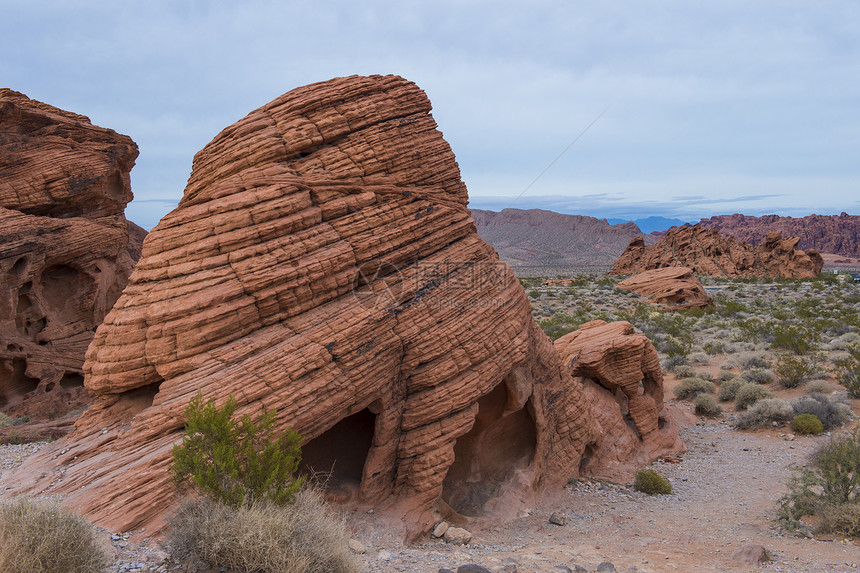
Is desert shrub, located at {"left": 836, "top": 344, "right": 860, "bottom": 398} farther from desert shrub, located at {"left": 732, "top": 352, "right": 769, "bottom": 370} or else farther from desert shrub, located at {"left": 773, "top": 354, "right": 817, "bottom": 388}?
desert shrub, located at {"left": 732, "top": 352, "right": 769, "bottom": 370}

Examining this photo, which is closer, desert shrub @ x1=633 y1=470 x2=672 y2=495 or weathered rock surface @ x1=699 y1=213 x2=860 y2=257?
desert shrub @ x1=633 y1=470 x2=672 y2=495

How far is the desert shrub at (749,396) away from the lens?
17.3 metres

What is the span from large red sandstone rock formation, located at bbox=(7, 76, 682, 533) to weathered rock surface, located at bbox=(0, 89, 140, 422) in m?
13.1

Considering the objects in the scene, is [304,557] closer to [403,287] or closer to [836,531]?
[403,287]

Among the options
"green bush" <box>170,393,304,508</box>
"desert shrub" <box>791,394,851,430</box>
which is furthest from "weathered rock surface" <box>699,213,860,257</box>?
"green bush" <box>170,393,304,508</box>

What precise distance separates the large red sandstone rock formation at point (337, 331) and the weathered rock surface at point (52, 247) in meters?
13.1

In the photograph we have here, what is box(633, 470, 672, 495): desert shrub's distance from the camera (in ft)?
39.0

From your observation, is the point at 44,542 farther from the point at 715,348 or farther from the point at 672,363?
the point at 715,348

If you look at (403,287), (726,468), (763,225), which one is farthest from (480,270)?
(763,225)

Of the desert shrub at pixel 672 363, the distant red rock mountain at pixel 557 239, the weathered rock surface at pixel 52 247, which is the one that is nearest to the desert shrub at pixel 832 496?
the desert shrub at pixel 672 363

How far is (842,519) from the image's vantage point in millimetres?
8453

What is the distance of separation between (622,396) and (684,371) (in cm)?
771

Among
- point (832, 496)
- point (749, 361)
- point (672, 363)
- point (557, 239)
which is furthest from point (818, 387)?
point (557, 239)

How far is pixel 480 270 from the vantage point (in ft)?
35.0
